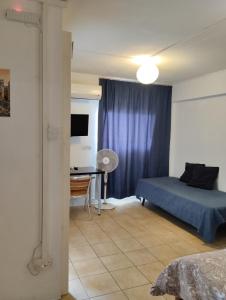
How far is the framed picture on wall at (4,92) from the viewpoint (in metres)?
1.89

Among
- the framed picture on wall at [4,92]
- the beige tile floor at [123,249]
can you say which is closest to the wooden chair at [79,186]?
the beige tile floor at [123,249]

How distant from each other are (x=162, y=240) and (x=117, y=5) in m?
2.88

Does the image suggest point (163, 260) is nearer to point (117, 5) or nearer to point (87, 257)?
point (87, 257)

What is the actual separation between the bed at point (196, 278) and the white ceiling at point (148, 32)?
6.24 ft

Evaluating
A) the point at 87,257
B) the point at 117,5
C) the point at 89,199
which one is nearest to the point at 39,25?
the point at 117,5

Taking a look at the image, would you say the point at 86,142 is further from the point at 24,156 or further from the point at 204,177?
the point at 24,156

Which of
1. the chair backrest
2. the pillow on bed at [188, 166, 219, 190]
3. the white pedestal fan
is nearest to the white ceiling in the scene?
the white pedestal fan

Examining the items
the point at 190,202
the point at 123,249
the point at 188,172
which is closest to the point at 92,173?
the point at 123,249

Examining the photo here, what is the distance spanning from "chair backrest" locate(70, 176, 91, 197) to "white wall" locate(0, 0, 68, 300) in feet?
6.48

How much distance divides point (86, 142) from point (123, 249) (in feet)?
7.53

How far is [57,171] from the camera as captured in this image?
210 cm

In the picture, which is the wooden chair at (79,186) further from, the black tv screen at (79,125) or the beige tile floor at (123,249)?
the black tv screen at (79,125)

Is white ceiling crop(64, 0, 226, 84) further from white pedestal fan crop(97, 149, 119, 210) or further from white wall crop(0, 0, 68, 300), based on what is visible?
white pedestal fan crop(97, 149, 119, 210)

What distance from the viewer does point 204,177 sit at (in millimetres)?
4438
